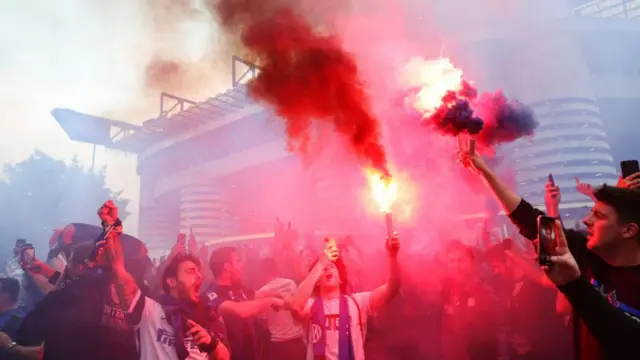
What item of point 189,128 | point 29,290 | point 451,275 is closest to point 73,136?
point 189,128

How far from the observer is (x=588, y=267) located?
2744 millimetres

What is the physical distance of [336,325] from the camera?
4.49 m

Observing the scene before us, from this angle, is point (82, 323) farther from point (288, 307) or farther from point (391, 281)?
point (391, 281)

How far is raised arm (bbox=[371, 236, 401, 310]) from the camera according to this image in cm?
420

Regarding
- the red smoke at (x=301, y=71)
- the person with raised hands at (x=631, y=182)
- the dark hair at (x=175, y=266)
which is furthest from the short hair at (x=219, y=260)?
the person with raised hands at (x=631, y=182)

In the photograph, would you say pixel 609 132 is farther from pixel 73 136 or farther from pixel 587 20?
pixel 73 136

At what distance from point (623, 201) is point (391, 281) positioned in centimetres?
235

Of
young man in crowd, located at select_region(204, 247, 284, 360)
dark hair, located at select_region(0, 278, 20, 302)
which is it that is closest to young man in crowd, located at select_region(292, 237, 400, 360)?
young man in crowd, located at select_region(204, 247, 284, 360)

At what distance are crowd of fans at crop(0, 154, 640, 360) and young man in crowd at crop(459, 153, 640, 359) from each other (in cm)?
36

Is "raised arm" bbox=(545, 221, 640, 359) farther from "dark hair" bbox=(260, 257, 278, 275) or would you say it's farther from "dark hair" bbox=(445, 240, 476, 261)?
"dark hair" bbox=(260, 257, 278, 275)

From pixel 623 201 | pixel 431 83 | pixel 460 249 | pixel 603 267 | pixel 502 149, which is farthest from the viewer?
pixel 502 149

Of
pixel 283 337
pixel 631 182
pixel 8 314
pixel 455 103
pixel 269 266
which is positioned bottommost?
pixel 283 337

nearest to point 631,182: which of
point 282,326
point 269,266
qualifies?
point 282,326

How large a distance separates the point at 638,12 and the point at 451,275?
785 centimetres
